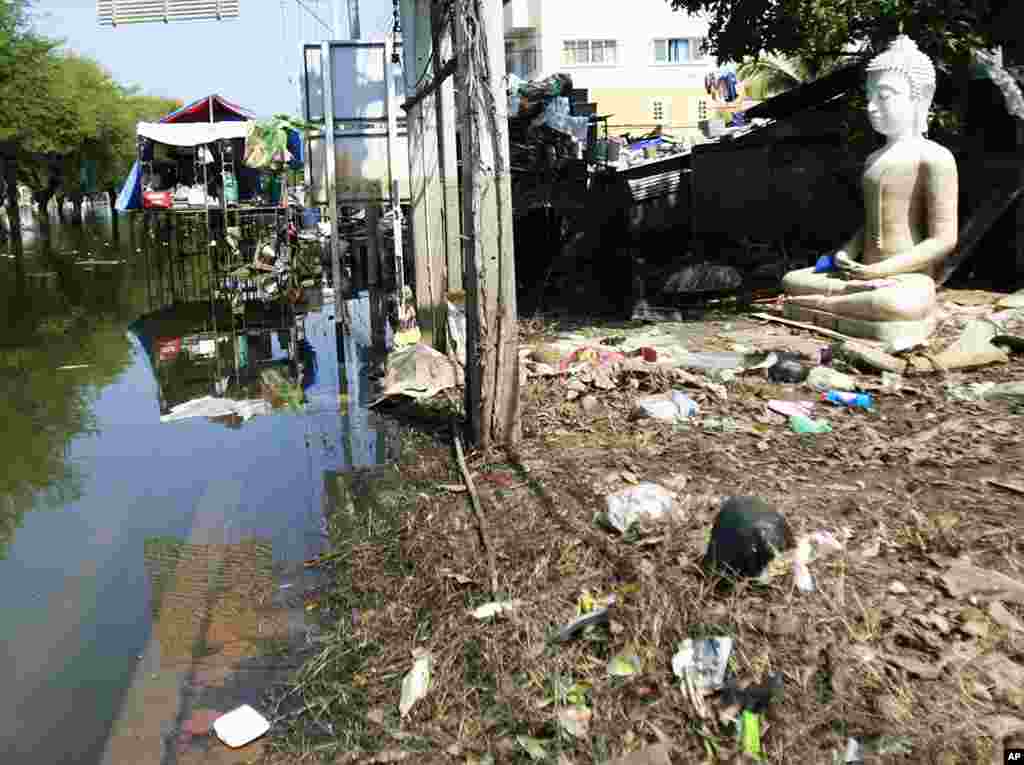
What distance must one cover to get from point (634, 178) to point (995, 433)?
11.4m

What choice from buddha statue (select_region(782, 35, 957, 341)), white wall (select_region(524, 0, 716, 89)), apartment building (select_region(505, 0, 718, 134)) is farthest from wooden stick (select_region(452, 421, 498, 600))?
white wall (select_region(524, 0, 716, 89))

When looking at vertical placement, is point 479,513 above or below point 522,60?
below

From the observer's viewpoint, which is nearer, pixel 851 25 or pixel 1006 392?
pixel 1006 392

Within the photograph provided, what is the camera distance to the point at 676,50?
143ft

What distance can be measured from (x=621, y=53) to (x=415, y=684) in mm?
42836

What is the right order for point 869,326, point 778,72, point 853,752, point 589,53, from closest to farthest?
point 853,752 < point 869,326 < point 778,72 < point 589,53

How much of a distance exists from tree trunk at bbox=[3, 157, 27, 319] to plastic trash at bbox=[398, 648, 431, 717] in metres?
12.5

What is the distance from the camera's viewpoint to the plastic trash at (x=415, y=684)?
336 centimetres

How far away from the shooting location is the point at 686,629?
3.33 meters

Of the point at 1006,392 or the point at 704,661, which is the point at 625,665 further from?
the point at 1006,392

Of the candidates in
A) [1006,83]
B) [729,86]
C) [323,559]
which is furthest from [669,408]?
[729,86]

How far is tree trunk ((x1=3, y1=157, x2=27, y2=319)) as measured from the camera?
1602 cm

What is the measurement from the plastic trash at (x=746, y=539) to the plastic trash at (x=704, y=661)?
0.40 metres

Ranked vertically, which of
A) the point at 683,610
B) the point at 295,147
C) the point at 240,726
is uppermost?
the point at 295,147
